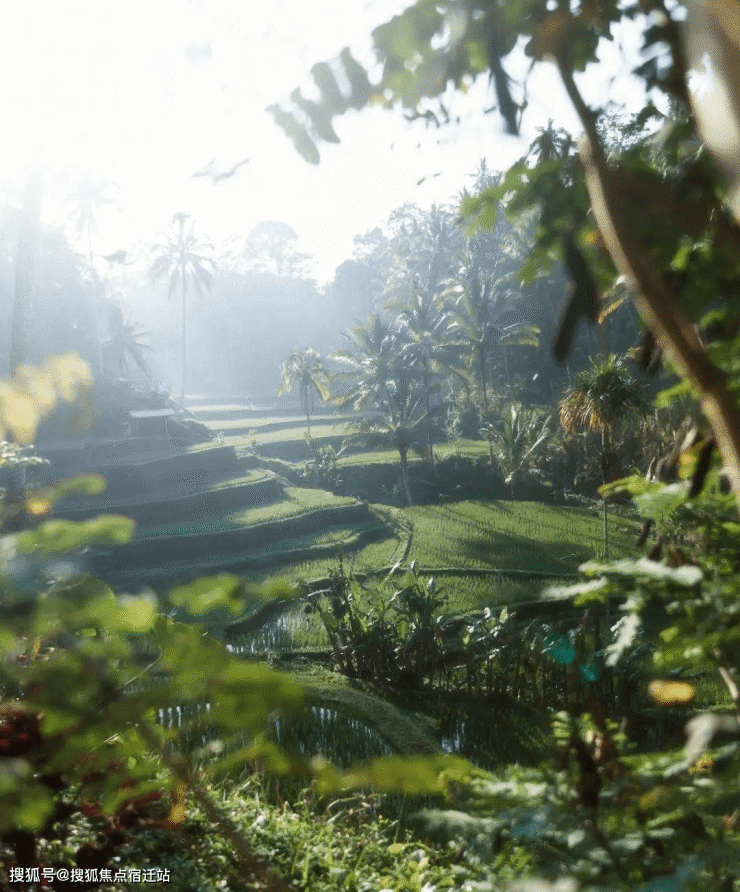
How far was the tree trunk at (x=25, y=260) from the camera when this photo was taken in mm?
9922

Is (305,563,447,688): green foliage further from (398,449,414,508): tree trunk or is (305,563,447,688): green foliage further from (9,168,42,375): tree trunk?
(398,449,414,508): tree trunk

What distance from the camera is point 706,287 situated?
3.44 ft

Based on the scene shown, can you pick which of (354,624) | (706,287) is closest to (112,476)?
(354,624)

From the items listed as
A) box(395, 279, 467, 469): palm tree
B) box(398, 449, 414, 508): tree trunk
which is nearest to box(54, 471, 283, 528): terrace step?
box(398, 449, 414, 508): tree trunk

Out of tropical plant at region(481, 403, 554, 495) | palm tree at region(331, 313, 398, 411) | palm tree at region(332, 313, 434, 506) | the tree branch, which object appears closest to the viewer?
the tree branch

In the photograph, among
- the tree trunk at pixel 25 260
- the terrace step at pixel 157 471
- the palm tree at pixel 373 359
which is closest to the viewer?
the tree trunk at pixel 25 260

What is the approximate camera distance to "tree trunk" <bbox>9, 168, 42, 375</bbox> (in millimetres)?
9922

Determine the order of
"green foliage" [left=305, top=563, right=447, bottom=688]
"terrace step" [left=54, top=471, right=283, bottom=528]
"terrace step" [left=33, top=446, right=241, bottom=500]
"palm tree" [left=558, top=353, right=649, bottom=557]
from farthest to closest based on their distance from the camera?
"terrace step" [left=33, top=446, right=241, bottom=500], "terrace step" [left=54, top=471, right=283, bottom=528], "palm tree" [left=558, top=353, right=649, bottom=557], "green foliage" [left=305, top=563, right=447, bottom=688]

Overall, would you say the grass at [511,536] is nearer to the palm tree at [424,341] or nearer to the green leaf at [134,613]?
the palm tree at [424,341]

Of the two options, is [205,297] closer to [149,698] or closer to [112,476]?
[112,476]

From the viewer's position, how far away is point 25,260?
1033cm

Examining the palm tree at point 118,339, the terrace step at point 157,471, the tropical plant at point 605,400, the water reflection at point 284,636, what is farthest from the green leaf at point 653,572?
the palm tree at point 118,339

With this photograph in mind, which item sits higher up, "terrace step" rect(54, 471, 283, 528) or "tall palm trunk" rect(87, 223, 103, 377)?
"tall palm trunk" rect(87, 223, 103, 377)

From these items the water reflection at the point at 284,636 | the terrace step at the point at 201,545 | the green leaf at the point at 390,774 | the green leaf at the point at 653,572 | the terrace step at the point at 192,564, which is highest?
the green leaf at the point at 653,572
